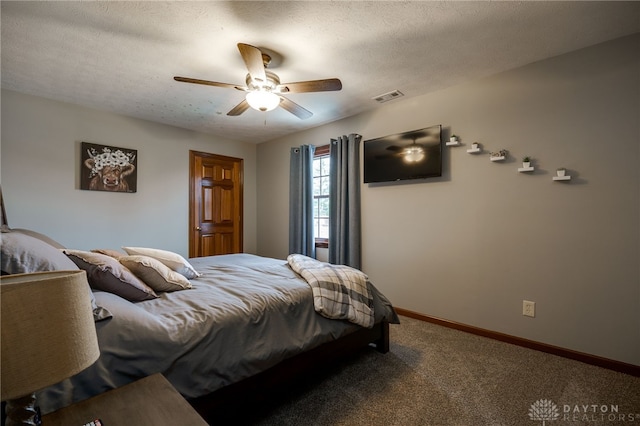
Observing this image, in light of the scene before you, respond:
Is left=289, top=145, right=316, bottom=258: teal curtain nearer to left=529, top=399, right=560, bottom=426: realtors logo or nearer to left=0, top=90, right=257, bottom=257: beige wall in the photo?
left=0, top=90, right=257, bottom=257: beige wall

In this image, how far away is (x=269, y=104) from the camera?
2307mm

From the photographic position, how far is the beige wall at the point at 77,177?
10.0 feet

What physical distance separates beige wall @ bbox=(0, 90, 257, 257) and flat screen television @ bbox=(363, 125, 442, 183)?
105 inches

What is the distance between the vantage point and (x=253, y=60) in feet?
6.40

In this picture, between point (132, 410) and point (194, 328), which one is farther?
point (194, 328)

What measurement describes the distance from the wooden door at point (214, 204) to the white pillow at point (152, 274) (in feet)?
Result: 8.93

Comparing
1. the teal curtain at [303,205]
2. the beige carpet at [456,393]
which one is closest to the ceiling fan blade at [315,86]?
the teal curtain at [303,205]

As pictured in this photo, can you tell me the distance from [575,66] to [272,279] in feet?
9.60

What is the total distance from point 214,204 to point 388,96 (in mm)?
3114

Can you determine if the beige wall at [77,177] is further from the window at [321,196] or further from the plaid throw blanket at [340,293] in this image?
the plaid throw blanket at [340,293]

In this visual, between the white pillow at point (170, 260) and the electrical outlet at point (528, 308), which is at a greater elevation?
the white pillow at point (170, 260)

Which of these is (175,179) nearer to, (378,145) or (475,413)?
(378,145)

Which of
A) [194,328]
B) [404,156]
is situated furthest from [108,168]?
Result: [404,156]

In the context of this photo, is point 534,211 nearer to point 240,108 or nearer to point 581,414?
point 581,414
